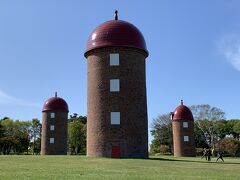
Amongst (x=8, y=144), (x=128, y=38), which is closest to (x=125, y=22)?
(x=128, y=38)

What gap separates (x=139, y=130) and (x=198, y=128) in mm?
51230

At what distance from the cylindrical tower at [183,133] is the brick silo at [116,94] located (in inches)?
942

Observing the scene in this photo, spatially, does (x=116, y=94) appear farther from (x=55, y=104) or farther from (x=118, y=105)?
(x=55, y=104)

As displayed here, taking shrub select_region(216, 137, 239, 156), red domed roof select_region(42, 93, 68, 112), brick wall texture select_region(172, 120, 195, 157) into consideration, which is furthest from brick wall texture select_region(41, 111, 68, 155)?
shrub select_region(216, 137, 239, 156)

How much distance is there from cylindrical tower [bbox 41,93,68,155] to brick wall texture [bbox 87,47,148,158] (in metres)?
27.7

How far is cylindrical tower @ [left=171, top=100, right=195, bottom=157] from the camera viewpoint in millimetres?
A: 59188

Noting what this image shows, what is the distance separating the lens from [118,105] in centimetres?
3500

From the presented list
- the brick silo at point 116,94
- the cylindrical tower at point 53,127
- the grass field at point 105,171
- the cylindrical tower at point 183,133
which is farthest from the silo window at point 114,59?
the cylindrical tower at point 53,127

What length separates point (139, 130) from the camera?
35.7 metres

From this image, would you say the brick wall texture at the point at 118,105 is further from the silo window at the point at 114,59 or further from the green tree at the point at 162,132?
the green tree at the point at 162,132

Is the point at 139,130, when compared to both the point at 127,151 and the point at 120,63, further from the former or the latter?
the point at 120,63

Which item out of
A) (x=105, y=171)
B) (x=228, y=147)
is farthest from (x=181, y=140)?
(x=105, y=171)

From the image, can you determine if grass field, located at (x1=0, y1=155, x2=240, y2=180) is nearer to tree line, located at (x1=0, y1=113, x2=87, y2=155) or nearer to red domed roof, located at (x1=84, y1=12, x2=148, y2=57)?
red domed roof, located at (x1=84, y1=12, x2=148, y2=57)

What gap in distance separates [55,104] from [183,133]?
22.4 metres
